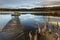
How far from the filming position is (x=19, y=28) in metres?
0.79

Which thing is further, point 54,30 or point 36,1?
point 36,1

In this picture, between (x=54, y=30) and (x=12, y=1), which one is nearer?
(x=54, y=30)

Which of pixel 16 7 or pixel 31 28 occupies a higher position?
pixel 16 7

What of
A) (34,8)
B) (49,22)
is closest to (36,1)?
(34,8)

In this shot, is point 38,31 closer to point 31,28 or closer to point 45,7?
point 31,28

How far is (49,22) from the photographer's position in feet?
2.59

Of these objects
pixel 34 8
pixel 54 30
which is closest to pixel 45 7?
pixel 34 8

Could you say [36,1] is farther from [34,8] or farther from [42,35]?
[42,35]

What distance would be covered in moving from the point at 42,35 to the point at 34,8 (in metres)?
0.22

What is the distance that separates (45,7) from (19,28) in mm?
256

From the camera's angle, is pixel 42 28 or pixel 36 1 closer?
pixel 42 28

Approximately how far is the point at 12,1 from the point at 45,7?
0.29 meters

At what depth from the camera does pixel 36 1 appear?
35.1 inches

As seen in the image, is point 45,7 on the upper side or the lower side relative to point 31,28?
upper
